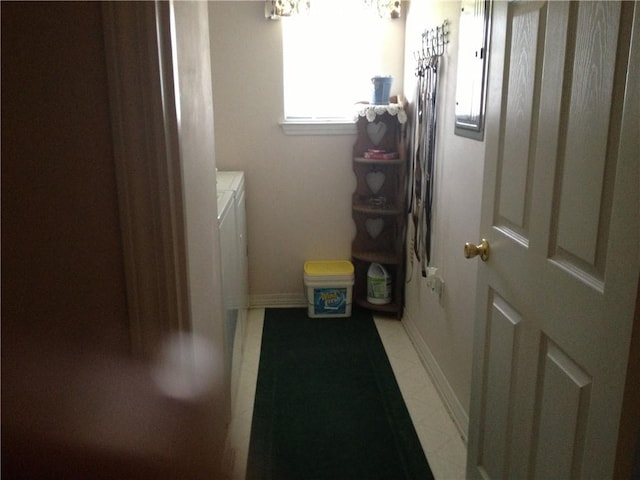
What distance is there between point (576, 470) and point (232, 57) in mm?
2927

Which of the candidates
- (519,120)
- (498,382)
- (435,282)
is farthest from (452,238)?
(519,120)

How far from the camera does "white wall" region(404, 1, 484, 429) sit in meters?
2.22

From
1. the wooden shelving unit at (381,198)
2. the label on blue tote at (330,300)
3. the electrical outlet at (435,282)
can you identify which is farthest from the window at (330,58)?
the electrical outlet at (435,282)

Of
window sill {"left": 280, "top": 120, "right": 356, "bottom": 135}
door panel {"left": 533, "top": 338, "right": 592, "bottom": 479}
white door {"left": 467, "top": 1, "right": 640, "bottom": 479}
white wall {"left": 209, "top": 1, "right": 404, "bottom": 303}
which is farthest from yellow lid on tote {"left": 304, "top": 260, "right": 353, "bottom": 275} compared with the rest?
door panel {"left": 533, "top": 338, "right": 592, "bottom": 479}

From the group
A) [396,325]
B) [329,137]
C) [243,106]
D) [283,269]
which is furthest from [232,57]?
[396,325]

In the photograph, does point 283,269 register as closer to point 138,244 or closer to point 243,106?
point 243,106

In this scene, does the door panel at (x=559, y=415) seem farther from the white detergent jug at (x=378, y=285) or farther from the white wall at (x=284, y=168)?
the white detergent jug at (x=378, y=285)

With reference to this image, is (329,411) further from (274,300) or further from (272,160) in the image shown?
(272,160)

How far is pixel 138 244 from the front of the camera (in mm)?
850

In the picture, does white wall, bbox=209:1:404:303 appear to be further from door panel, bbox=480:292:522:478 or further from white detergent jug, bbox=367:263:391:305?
door panel, bbox=480:292:522:478

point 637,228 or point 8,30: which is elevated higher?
point 8,30

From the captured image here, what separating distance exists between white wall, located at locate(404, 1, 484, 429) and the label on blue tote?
2.26 ft

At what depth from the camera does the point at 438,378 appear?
8.73 ft

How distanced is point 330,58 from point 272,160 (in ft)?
2.42
